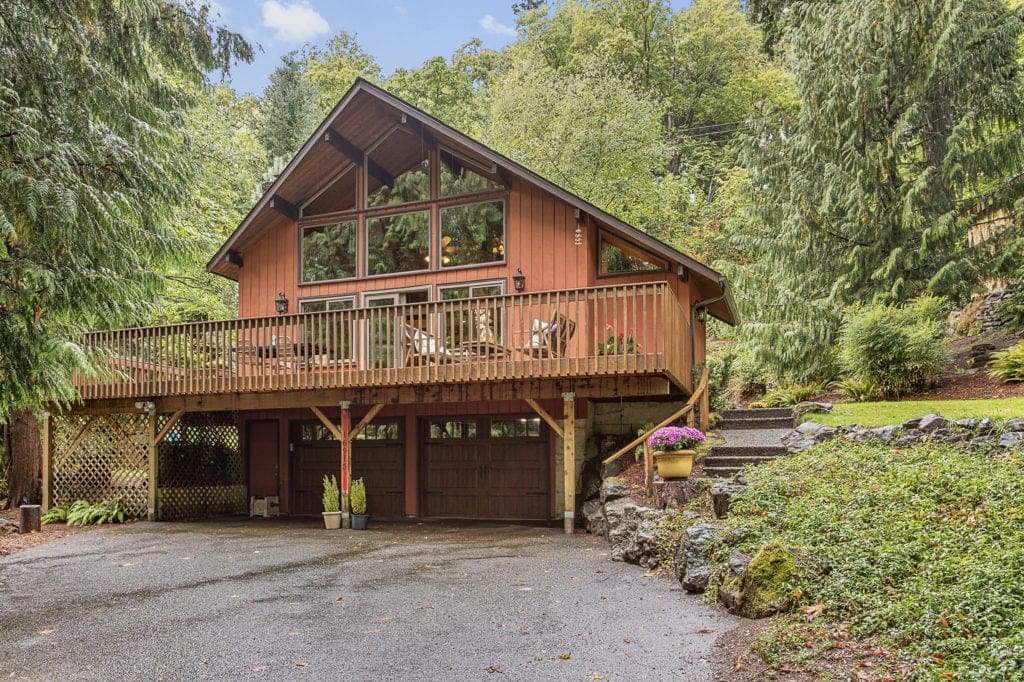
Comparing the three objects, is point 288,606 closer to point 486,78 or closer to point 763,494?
point 763,494

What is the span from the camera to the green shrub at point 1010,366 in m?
12.1

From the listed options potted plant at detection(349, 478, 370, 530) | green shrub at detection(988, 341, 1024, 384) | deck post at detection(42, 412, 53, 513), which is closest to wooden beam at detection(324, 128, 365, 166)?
potted plant at detection(349, 478, 370, 530)

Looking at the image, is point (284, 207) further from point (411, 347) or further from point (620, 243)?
point (620, 243)

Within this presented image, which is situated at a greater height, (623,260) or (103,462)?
(623,260)

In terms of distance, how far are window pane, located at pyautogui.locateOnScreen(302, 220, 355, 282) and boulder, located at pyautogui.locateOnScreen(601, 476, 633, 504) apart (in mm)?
7251

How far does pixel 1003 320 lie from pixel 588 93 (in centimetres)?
1592

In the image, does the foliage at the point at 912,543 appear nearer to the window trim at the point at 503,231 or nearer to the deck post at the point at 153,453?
the window trim at the point at 503,231

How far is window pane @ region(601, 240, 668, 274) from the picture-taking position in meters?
14.5

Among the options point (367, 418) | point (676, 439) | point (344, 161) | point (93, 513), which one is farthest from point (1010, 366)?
point (93, 513)

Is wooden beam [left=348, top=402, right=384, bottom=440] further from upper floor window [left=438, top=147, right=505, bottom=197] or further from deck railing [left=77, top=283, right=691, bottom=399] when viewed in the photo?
upper floor window [left=438, top=147, right=505, bottom=197]

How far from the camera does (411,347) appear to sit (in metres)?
12.9

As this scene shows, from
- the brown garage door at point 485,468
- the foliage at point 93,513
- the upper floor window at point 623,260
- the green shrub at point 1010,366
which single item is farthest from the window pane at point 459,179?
the green shrub at point 1010,366

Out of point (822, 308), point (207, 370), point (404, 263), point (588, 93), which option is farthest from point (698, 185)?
point (207, 370)

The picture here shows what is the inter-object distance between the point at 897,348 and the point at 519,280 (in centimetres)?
659
